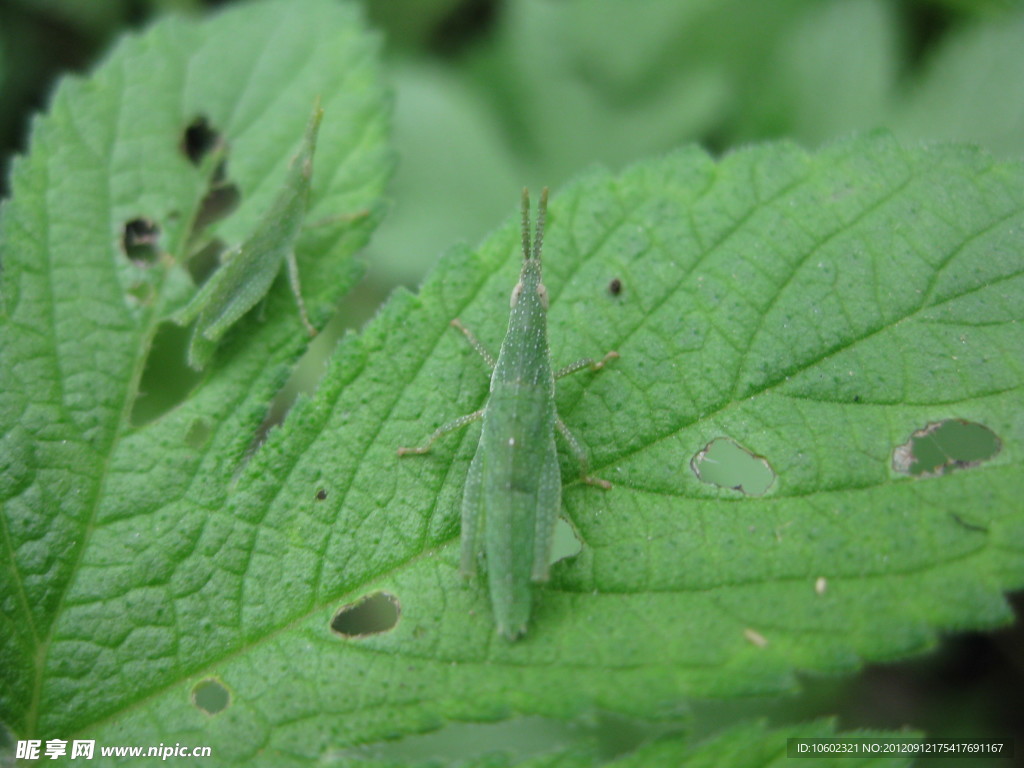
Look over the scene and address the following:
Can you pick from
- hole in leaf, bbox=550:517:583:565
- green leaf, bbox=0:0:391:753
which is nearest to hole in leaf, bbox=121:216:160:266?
green leaf, bbox=0:0:391:753

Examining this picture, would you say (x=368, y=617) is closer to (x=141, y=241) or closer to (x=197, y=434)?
(x=197, y=434)

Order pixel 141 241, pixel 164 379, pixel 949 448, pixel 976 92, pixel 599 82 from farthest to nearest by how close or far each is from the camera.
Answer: pixel 599 82, pixel 976 92, pixel 164 379, pixel 141 241, pixel 949 448

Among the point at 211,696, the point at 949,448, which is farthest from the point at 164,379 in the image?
the point at 949,448

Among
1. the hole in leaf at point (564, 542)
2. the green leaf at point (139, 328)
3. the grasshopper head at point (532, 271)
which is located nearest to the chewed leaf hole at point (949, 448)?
the hole in leaf at point (564, 542)

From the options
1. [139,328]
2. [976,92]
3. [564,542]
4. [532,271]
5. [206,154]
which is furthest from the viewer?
[976,92]

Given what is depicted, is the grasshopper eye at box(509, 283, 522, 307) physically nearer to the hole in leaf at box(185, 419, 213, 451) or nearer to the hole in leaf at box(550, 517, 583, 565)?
the hole in leaf at box(550, 517, 583, 565)

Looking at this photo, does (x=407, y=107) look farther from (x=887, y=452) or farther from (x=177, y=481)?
(x=887, y=452)
